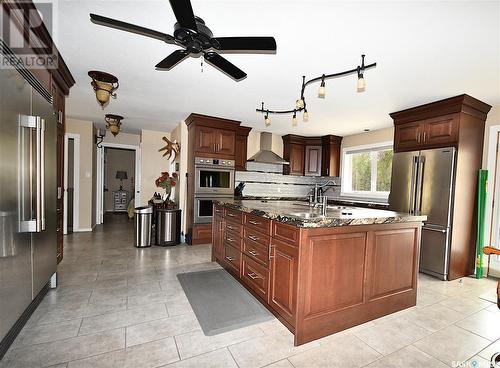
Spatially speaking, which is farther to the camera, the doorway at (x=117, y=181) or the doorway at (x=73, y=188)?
the doorway at (x=117, y=181)

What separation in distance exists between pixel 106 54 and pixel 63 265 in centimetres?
278

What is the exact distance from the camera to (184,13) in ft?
4.39

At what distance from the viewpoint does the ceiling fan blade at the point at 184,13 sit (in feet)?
4.12

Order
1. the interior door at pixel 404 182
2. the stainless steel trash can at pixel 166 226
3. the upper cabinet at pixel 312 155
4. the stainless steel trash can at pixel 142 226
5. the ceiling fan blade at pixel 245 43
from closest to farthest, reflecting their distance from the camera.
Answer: the ceiling fan blade at pixel 245 43, the interior door at pixel 404 182, the stainless steel trash can at pixel 142 226, the stainless steel trash can at pixel 166 226, the upper cabinet at pixel 312 155

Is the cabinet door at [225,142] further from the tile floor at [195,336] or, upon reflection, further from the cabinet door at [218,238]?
the tile floor at [195,336]

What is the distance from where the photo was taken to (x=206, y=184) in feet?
15.0

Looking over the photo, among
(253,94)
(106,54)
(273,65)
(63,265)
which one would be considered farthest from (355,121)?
(63,265)

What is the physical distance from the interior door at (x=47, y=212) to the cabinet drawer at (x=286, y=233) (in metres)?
1.88

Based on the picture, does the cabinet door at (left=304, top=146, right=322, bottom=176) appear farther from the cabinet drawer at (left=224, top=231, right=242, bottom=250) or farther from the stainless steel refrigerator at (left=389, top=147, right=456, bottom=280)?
the cabinet drawer at (left=224, top=231, right=242, bottom=250)

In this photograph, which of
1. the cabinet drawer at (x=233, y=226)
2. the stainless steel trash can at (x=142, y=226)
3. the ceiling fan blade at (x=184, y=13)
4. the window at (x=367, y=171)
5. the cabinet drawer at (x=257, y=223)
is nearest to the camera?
the ceiling fan blade at (x=184, y=13)

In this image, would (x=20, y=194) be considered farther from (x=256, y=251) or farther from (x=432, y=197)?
(x=432, y=197)

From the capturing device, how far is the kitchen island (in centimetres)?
182

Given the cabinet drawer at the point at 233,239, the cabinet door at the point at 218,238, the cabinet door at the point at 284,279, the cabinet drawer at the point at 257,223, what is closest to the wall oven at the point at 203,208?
the cabinet door at the point at 218,238

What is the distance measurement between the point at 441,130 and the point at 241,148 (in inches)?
136
